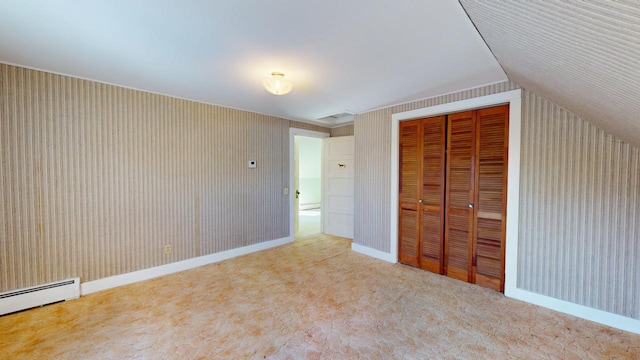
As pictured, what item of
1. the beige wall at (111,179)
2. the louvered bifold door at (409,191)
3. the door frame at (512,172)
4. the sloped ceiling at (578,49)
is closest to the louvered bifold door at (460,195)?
the door frame at (512,172)

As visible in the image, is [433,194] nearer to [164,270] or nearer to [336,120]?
[336,120]

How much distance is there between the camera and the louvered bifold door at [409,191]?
12.0 ft

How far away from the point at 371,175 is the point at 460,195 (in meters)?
1.37

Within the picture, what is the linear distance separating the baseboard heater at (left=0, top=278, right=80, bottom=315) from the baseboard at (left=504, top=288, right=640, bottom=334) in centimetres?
478

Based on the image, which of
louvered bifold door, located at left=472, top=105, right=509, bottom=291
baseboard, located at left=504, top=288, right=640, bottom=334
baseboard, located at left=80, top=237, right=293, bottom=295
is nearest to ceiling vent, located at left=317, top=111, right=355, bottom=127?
louvered bifold door, located at left=472, top=105, right=509, bottom=291

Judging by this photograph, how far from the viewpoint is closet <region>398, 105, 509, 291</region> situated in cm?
296

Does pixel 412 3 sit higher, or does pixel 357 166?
pixel 412 3

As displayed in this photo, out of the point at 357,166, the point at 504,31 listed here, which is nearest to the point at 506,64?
the point at 504,31

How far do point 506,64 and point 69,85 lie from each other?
4.40 metres

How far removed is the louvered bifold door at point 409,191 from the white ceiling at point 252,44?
69 centimetres

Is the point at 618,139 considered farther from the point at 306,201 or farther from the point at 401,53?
the point at 306,201

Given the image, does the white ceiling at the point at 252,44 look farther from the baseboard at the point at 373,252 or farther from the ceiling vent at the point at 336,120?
the baseboard at the point at 373,252

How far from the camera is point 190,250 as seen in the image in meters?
3.71

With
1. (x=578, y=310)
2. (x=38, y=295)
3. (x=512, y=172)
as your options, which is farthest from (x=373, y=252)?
(x=38, y=295)
